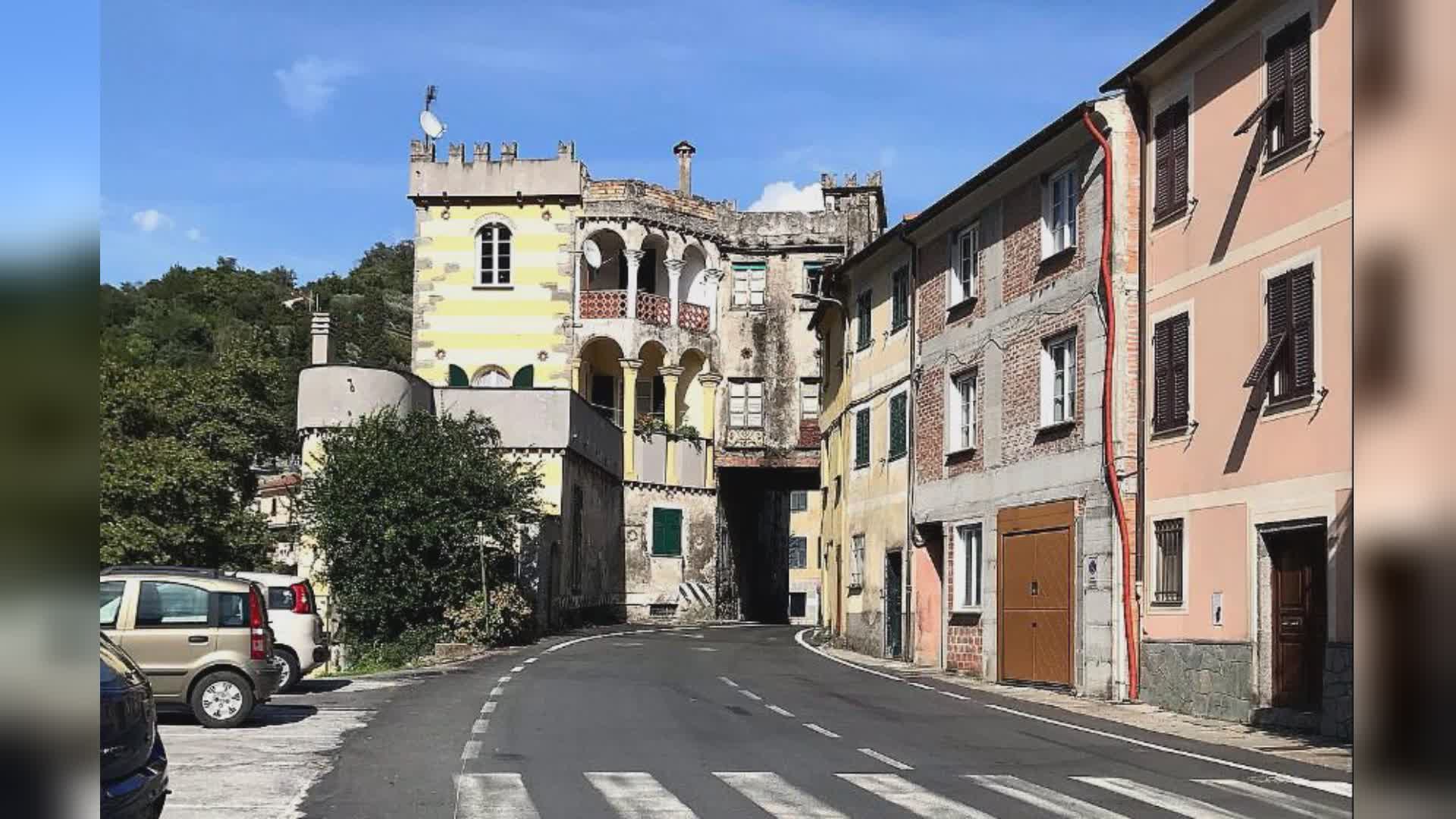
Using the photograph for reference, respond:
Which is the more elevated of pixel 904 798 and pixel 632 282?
pixel 632 282

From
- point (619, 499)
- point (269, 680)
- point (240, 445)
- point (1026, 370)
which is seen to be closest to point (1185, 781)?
point (269, 680)

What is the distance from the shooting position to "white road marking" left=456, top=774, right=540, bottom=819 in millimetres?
10039

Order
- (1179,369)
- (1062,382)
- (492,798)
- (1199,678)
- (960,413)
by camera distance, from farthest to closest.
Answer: (960,413), (1062,382), (1179,369), (1199,678), (492,798)

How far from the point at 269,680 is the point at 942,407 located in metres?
16.3

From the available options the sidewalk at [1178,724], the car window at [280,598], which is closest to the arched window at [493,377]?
the sidewalk at [1178,724]

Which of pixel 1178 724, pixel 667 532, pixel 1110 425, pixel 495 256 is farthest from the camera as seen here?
pixel 495 256

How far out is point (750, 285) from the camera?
58.4 metres

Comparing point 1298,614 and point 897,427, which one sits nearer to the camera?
point 1298,614

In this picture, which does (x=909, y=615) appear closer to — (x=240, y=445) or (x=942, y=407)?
(x=942, y=407)

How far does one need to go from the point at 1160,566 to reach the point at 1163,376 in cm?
270

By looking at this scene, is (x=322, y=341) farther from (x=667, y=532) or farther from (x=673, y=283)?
(x=673, y=283)

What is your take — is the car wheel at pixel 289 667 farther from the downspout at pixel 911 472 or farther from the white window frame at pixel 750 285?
the white window frame at pixel 750 285

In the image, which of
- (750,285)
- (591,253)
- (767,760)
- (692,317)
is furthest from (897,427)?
(750,285)

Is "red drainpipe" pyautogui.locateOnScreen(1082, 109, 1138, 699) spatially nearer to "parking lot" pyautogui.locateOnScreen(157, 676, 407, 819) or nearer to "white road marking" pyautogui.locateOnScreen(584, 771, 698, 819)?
"parking lot" pyautogui.locateOnScreen(157, 676, 407, 819)
